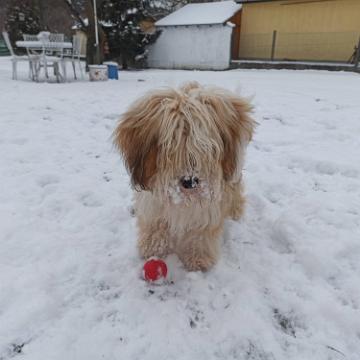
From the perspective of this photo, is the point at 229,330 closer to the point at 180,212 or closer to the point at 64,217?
the point at 180,212

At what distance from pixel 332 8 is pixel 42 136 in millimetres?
14757

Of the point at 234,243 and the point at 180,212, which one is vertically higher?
the point at 180,212

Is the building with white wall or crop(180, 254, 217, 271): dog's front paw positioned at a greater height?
the building with white wall

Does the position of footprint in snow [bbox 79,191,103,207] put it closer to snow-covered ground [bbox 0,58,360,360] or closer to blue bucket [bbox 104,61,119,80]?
snow-covered ground [bbox 0,58,360,360]

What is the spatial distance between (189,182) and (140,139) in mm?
329

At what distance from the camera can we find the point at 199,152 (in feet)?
5.51

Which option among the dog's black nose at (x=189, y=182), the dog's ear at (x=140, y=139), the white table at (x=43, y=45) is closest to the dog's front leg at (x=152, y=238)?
the dog's ear at (x=140, y=139)

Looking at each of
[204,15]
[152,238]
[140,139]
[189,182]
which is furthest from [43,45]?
[204,15]

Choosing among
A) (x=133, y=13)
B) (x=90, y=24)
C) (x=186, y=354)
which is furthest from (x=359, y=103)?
(x=133, y=13)

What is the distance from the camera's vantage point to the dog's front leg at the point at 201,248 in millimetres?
2154

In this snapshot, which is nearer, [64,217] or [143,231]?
[143,231]

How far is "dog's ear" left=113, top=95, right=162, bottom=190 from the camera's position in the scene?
1.74 meters

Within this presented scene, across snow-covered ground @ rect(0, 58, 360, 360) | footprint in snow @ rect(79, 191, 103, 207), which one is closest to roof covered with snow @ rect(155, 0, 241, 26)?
snow-covered ground @ rect(0, 58, 360, 360)

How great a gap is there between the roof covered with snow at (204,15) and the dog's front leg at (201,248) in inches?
612
